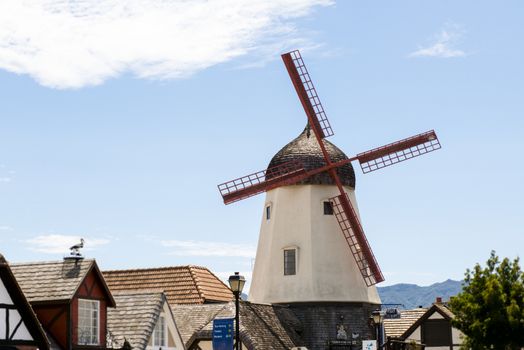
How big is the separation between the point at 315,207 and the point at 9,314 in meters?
28.6

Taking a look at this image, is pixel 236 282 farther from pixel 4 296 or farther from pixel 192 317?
pixel 192 317

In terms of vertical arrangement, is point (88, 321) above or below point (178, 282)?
below

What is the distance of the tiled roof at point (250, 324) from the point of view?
46.1 metres

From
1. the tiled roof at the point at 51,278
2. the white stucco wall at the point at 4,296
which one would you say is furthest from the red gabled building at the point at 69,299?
the white stucco wall at the point at 4,296

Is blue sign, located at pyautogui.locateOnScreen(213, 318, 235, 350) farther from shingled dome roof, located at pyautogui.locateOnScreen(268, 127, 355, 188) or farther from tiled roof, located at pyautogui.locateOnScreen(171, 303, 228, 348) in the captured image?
shingled dome roof, located at pyautogui.locateOnScreen(268, 127, 355, 188)

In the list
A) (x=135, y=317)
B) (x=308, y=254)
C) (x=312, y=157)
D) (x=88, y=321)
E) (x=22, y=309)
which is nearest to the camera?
(x=22, y=309)

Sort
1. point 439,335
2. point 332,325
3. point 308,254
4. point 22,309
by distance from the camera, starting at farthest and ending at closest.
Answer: point 439,335 → point 308,254 → point 332,325 → point 22,309

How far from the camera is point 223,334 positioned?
29797mm

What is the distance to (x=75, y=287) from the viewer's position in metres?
30.2

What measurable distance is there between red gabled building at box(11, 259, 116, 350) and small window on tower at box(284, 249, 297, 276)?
2286cm

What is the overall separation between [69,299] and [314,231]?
2580cm

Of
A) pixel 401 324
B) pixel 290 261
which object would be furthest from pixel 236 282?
pixel 401 324

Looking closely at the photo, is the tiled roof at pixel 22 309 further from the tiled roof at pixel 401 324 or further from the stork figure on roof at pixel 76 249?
the tiled roof at pixel 401 324

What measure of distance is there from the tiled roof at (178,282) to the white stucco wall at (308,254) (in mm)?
2704
